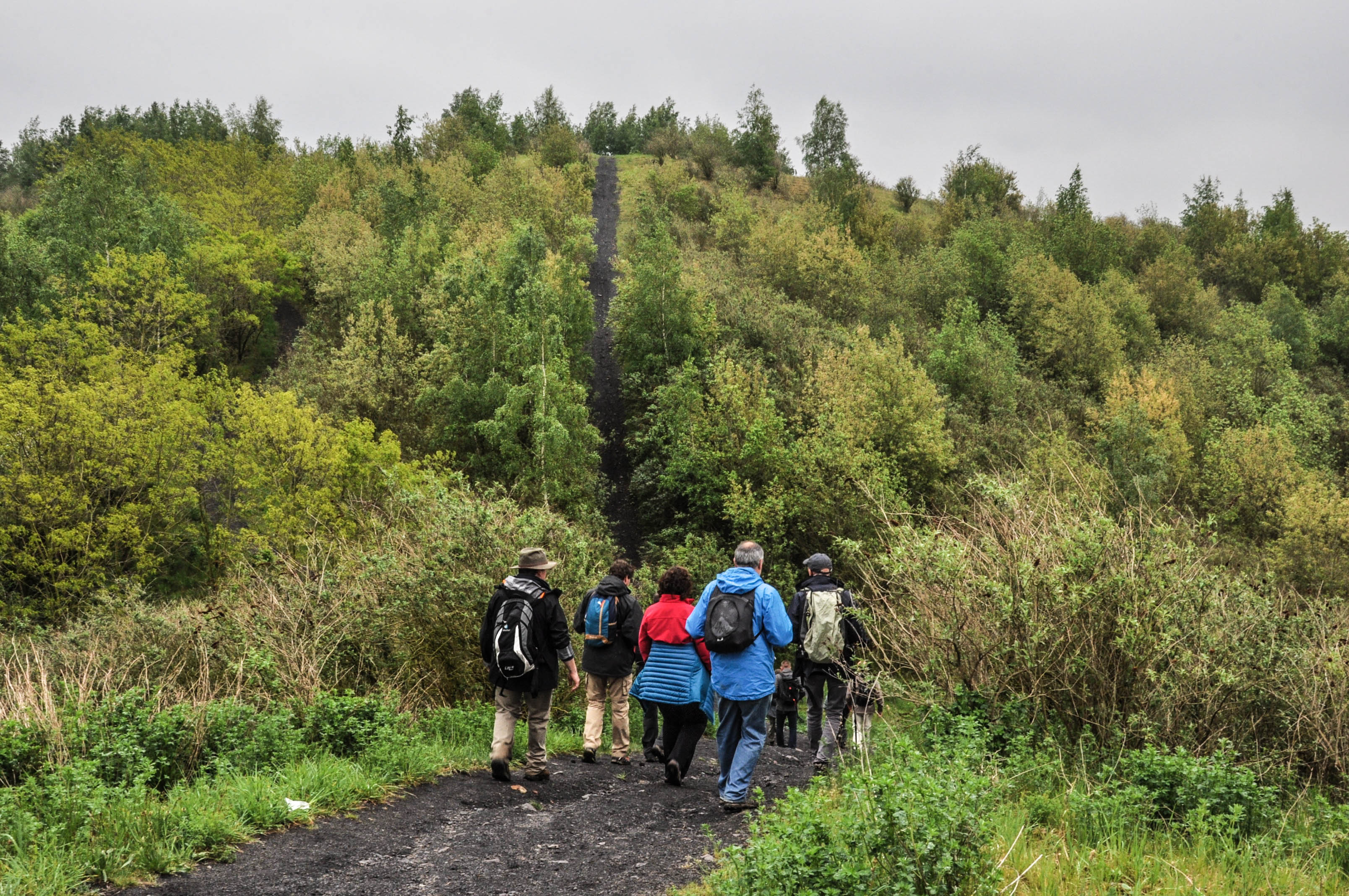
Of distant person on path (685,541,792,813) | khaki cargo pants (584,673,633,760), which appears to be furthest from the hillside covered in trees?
khaki cargo pants (584,673,633,760)

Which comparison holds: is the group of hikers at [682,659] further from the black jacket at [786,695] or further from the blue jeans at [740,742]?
the black jacket at [786,695]

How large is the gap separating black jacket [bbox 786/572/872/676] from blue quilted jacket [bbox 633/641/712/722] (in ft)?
3.08

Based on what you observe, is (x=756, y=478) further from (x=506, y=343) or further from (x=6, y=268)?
(x=6, y=268)

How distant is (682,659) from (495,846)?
242 cm

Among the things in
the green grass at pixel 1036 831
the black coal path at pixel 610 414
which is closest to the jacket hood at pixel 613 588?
the green grass at pixel 1036 831

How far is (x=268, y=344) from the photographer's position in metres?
51.0

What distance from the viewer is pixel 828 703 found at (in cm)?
785

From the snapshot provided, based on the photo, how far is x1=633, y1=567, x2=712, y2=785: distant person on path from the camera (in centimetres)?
760

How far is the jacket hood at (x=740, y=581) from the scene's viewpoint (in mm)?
6688

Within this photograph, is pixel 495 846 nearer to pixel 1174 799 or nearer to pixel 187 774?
pixel 187 774

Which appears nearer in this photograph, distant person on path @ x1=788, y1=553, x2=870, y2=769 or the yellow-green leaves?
distant person on path @ x1=788, y1=553, x2=870, y2=769

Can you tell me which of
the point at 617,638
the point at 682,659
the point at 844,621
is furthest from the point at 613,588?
the point at 844,621

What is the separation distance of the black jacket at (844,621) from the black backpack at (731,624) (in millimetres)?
1096

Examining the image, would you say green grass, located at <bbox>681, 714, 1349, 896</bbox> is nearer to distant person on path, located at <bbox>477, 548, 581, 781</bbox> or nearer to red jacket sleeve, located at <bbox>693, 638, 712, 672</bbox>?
red jacket sleeve, located at <bbox>693, 638, 712, 672</bbox>
